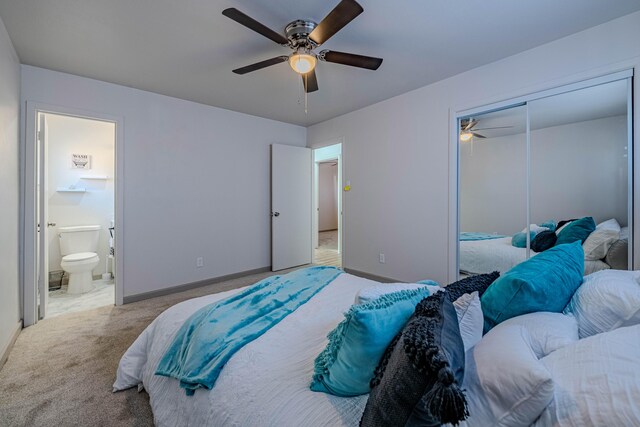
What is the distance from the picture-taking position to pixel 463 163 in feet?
9.97

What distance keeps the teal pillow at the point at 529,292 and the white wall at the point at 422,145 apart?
1.91 meters

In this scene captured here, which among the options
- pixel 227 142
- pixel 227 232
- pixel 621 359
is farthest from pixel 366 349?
pixel 227 142

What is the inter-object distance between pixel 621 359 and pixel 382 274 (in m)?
3.10

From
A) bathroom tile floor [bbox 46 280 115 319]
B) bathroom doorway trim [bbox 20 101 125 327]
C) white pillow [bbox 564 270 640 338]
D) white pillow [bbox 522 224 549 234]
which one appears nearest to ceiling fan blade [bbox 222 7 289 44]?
white pillow [bbox 564 270 640 338]

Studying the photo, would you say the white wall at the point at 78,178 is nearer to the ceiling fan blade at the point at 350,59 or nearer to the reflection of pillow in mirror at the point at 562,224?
the ceiling fan blade at the point at 350,59

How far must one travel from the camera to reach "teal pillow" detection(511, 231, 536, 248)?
8.47ft

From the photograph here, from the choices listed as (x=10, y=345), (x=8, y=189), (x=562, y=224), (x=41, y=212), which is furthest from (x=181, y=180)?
(x=562, y=224)

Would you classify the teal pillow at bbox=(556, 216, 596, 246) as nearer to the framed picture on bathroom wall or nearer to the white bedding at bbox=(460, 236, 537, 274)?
the white bedding at bbox=(460, 236, 537, 274)

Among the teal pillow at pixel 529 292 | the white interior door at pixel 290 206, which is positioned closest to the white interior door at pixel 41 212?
the white interior door at pixel 290 206

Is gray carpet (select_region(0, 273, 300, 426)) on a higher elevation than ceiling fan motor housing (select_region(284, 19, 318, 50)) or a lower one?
lower

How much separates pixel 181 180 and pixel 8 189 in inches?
61.6

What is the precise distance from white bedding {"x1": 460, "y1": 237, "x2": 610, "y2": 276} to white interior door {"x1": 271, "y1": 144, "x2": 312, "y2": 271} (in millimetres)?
2634

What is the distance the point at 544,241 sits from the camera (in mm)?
2484

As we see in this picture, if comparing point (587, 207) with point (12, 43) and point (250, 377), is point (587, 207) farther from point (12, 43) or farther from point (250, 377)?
point (12, 43)
